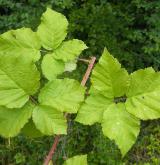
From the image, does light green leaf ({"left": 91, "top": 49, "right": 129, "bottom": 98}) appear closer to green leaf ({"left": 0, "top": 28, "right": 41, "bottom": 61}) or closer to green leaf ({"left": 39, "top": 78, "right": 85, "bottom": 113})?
green leaf ({"left": 39, "top": 78, "right": 85, "bottom": 113})

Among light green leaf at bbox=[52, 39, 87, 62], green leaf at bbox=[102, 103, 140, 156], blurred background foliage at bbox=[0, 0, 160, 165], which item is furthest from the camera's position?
blurred background foliage at bbox=[0, 0, 160, 165]

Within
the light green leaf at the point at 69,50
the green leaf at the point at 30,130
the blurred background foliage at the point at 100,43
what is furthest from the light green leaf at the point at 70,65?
the blurred background foliage at the point at 100,43

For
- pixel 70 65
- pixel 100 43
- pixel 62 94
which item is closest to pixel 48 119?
pixel 62 94

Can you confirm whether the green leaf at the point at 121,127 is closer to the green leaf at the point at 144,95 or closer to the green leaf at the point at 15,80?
the green leaf at the point at 144,95

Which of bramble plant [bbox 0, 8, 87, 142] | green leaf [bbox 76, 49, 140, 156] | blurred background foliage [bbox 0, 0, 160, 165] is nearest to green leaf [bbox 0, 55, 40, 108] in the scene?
bramble plant [bbox 0, 8, 87, 142]

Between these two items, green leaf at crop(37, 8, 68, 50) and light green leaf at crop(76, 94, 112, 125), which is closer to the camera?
light green leaf at crop(76, 94, 112, 125)

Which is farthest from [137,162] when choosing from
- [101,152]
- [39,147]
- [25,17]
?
[25,17]

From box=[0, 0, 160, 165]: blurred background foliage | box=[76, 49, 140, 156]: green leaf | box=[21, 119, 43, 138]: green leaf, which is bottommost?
box=[0, 0, 160, 165]: blurred background foliage
